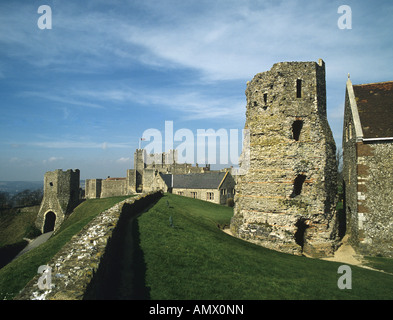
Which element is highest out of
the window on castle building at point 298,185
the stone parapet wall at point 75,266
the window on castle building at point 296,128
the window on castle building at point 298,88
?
the window on castle building at point 298,88

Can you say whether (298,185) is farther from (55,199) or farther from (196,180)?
(55,199)

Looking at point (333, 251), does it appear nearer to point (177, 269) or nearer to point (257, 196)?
point (257, 196)

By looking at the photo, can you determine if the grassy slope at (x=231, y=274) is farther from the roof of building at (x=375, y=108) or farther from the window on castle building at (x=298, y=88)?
the window on castle building at (x=298, y=88)

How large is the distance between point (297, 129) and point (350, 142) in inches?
156

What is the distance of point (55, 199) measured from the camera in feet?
124

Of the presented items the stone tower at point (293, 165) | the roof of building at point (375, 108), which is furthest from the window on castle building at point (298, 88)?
the roof of building at point (375, 108)

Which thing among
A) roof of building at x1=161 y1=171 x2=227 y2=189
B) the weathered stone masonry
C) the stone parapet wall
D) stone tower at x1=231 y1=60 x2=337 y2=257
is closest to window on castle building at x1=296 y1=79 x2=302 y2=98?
stone tower at x1=231 y1=60 x2=337 y2=257

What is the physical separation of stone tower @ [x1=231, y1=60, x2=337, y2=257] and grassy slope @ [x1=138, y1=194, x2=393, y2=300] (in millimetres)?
2174

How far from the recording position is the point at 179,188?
4759 cm

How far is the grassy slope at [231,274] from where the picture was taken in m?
8.23

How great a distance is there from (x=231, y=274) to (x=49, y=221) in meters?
36.7

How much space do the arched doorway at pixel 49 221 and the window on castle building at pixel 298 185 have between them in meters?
35.3

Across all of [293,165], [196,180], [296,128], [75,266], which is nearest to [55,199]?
[196,180]
